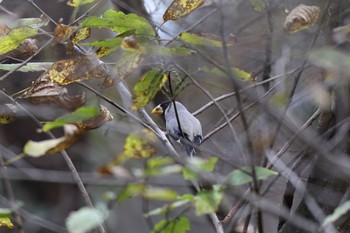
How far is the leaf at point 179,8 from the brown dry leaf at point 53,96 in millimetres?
311

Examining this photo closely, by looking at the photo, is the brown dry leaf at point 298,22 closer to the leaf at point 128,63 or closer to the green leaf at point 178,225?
the leaf at point 128,63

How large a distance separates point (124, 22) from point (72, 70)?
275 millimetres

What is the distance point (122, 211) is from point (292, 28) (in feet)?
9.34

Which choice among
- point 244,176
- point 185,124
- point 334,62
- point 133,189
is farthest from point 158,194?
point 185,124

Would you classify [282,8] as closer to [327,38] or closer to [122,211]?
[327,38]

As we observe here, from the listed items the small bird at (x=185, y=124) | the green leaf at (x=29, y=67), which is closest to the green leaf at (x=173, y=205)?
the green leaf at (x=29, y=67)

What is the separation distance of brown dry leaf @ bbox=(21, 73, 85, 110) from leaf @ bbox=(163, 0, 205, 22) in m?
0.31

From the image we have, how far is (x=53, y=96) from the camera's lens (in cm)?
174

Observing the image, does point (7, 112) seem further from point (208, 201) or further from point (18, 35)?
point (208, 201)

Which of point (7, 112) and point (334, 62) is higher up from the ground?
point (334, 62)

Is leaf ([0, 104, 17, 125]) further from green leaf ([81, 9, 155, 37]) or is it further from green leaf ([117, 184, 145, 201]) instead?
green leaf ([117, 184, 145, 201])

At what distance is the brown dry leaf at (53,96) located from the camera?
1.73m

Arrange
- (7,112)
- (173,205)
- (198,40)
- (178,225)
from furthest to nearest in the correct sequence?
(7,112)
(198,40)
(178,225)
(173,205)

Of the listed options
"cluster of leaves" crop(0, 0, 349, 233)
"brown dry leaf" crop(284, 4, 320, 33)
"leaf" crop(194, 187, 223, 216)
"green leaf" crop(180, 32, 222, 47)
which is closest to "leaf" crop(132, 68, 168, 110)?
"cluster of leaves" crop(0, 0, 349, 233)
